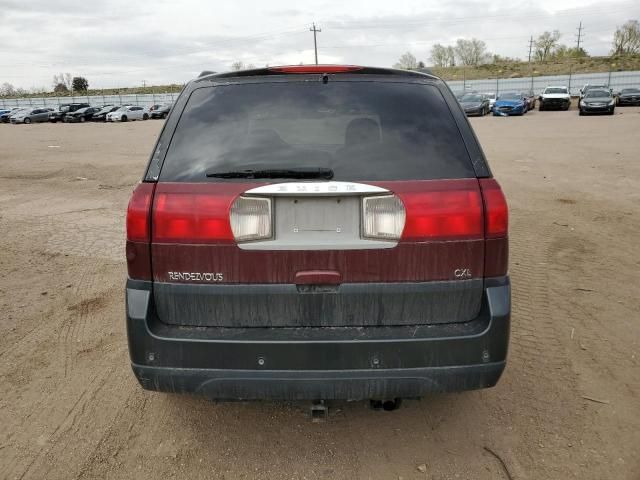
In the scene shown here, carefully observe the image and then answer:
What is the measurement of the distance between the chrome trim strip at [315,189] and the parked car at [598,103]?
32.3m

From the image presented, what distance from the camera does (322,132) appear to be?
8.53ft

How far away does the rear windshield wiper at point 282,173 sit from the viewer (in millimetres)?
2227

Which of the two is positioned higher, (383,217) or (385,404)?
(383,217)

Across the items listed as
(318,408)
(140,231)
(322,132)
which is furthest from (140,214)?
(318,408)

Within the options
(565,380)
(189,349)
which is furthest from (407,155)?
(565,380)

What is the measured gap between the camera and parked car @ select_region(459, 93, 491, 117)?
3317 cm

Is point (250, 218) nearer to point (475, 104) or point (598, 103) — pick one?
point (598, 103)

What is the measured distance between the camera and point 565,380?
3350mm

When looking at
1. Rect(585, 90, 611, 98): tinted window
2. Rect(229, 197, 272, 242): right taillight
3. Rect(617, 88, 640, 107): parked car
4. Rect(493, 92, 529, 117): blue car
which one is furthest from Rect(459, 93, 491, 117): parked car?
Rect(229, 197, 272, 242): right taillight

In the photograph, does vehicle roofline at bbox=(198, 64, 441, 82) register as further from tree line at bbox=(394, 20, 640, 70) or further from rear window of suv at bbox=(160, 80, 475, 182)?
tree line at bbox=(394, 20, 640, 70)

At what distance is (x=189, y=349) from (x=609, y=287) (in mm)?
4170

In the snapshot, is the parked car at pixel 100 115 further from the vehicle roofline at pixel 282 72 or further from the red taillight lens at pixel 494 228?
the red taillight lens at pixel 494 228

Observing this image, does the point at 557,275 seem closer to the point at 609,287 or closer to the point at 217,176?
Answer: the point at 609,287

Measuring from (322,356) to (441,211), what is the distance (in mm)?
810
